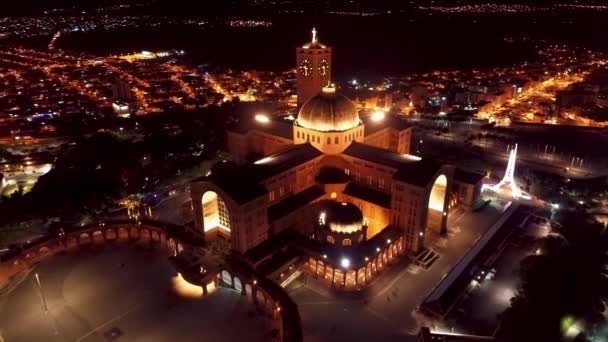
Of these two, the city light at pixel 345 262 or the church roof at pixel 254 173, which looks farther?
the church roof at pixel 254 173

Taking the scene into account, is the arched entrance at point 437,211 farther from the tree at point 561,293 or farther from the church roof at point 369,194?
the tree at point 561,293

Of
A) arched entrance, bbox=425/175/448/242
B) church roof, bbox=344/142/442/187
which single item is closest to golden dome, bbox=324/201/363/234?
church roof, bbox=344/142/442/187

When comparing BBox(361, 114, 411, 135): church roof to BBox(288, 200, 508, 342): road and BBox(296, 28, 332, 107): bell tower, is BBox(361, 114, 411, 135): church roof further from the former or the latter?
BBox(288, 200, 508, 342): road

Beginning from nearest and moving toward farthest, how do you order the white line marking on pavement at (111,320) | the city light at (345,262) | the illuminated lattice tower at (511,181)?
the white line marking on pavement at (111,320), the city light at (345,262), the illuminated lattice tower at (511,181)

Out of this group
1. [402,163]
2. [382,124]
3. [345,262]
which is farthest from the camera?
[382,124]

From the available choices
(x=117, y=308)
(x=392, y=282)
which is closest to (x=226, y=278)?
(x=117, y=308)

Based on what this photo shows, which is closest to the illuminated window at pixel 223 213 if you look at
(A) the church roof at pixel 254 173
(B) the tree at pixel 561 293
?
(A) the church roof at pixel 254 173

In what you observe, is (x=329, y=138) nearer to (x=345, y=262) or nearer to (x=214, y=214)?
(x=214, y=214)
